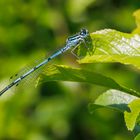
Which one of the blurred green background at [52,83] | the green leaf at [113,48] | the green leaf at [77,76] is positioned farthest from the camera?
the blurred green background at [52,83]

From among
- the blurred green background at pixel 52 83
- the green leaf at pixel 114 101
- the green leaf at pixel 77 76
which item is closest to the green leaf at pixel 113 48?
the green leaf at pixel 77 76

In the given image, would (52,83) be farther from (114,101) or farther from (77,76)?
(77,76)

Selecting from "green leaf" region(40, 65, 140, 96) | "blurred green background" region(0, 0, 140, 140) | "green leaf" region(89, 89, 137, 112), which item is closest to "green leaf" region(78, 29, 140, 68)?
"green leaf" region(40, 65, 140, 96)

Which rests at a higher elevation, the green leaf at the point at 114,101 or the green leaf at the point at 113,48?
the green leaf at the point at 113,48

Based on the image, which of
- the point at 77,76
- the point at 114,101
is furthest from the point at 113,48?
the point at 114,101

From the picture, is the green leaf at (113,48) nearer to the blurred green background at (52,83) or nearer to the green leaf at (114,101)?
the green leaf at (114,101)
